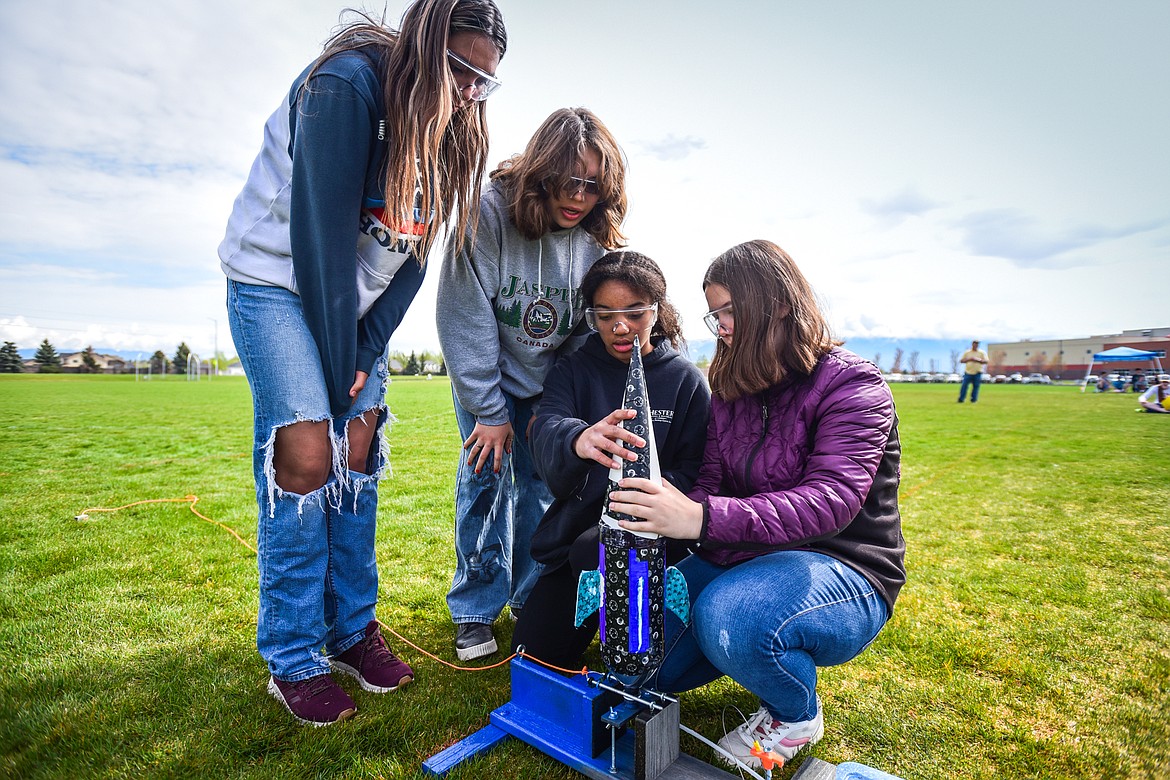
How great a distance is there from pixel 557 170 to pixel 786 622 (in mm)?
1715

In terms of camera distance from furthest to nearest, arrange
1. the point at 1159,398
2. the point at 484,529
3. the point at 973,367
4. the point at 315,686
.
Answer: the point at 973,367 < the point at 1159,398 < the point at 484,529 < the point at 315,686

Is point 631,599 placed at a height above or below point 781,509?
below

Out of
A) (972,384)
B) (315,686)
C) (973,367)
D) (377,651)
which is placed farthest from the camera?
(972,384)

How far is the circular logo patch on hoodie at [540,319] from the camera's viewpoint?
2662 millimetres

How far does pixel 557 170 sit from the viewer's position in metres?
2.34

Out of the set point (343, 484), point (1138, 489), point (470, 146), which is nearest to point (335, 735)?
point (343, 484)

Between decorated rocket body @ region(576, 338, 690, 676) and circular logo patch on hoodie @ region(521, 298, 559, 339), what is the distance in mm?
911

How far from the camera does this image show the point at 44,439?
34.7 feet

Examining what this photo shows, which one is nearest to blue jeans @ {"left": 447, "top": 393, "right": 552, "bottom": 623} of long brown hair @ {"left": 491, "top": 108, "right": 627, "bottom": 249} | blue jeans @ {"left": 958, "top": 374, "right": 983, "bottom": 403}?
long brown hair @ {"left": 491, "top": 108, "right": 627, "bottom": 249}

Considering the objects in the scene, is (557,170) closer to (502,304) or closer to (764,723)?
(502,304)

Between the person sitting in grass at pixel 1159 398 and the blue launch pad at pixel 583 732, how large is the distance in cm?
2036

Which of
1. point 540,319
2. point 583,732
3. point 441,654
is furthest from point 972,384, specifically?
point 583,732

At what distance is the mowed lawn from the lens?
200 centimetres

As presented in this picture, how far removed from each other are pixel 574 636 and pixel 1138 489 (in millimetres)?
7140
